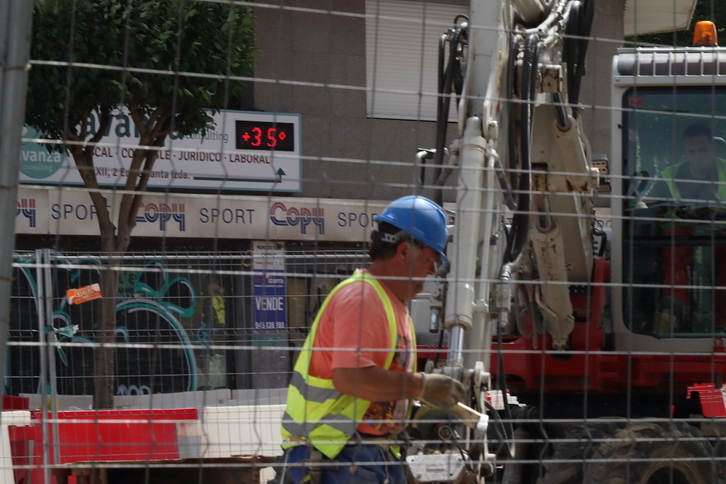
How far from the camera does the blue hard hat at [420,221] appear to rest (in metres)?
3.48

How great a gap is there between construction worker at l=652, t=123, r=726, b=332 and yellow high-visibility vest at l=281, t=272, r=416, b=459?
2.82 m

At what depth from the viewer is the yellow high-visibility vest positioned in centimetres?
326

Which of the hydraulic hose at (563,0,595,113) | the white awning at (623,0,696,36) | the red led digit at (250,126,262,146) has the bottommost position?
the hydraulic hose at (563,0,595,113)

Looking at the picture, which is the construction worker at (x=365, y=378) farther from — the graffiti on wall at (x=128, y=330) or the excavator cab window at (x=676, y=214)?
the graffiti on wall at (x=128, y=330)

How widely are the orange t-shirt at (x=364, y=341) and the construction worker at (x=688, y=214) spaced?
2.67 meters

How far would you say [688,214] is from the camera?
564cm

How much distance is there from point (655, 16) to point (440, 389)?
13188mm

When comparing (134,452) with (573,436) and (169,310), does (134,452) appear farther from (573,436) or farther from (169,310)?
(573,436)

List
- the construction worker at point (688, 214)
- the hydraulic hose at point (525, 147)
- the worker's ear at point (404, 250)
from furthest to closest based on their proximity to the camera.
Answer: the construction worker at point (688, 214), the hydraulic hose at point (525, 147), the worker's ear at point (404, 250)

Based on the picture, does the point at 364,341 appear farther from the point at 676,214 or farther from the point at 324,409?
the point at 676,214

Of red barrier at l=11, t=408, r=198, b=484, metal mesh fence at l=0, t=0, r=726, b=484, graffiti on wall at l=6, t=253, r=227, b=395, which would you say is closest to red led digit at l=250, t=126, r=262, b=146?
metal mesh fence at l=0, t=0, r=726, b=484

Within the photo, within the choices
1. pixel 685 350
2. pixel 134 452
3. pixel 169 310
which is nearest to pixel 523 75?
pixel 685 350

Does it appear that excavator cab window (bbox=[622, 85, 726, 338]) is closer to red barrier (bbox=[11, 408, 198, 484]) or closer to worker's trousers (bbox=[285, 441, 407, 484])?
worker's trousers (bbox=[285, 441, 407, 484])

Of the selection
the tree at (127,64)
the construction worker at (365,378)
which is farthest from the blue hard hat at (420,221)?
the tree at (127,64)
